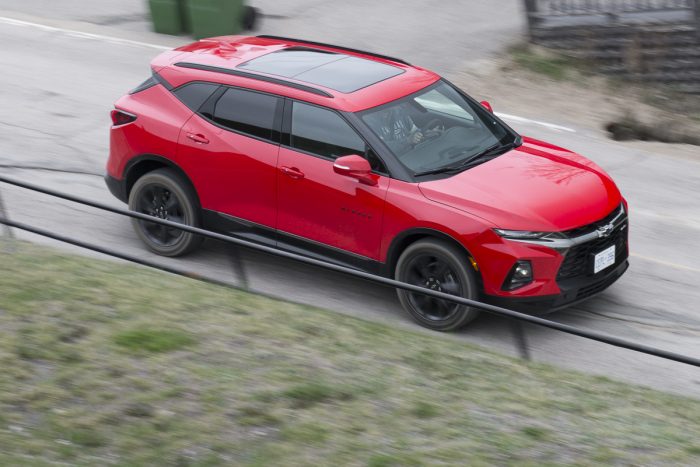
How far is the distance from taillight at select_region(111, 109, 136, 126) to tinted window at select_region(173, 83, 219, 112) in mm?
570

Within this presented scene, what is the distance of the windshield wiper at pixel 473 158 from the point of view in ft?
28.3

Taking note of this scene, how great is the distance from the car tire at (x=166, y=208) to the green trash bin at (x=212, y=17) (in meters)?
8.24

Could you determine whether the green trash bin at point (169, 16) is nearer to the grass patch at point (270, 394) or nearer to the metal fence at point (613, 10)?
the metal fence at point (613, 10)

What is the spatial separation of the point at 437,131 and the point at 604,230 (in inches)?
65.1

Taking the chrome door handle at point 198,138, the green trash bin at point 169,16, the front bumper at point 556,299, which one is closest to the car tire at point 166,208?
the chrome door handle at point 198,138

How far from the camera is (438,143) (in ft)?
29.4

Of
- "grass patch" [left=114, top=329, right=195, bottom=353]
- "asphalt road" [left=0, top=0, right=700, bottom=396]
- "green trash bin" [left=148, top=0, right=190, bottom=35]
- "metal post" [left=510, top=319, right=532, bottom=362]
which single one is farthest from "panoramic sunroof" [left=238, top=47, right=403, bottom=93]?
"green trash bin" [left=148, top=0, right=190, bottom=35]

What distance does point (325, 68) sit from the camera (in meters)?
9.50

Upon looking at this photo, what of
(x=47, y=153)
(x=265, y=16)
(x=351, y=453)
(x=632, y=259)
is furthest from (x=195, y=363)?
(x=265, y=16)

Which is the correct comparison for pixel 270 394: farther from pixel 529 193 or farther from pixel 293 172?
pixel 529 193

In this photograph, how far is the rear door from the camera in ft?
29.9

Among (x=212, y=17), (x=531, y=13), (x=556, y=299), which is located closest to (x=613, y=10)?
(x=531, y=13)

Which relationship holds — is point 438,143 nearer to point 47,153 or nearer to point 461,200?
point 461,200

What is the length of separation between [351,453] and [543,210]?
10.9ft
